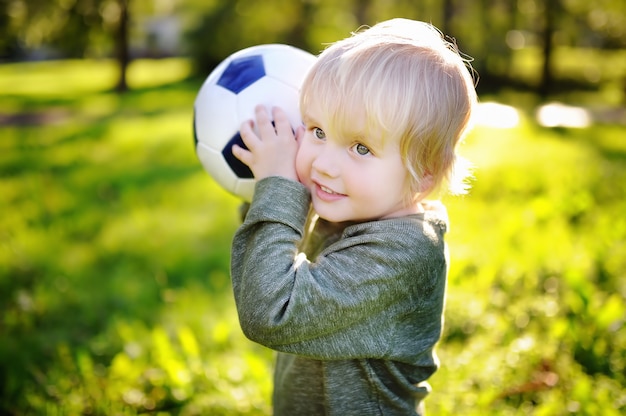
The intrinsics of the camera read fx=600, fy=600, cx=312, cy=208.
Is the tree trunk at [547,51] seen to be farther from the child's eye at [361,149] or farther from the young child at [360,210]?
the child's eye at [361,149]

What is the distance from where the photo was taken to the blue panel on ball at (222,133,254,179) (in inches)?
80.0

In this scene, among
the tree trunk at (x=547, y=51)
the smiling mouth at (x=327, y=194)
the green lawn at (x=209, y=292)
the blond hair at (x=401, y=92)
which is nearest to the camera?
the blond hair at (x=401, y=92)

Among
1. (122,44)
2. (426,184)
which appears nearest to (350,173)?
(426,184)

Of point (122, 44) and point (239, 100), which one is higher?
point (239, 100)

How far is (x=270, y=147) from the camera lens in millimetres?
1818

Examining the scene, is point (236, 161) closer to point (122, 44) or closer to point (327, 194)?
point (327, 194)

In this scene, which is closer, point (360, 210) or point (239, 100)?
point (360, 210)

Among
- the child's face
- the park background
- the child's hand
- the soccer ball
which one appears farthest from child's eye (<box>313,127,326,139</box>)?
the park background

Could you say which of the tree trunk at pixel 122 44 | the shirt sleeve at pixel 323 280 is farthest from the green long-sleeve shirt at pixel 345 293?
the tree trunk at pixel 122 44

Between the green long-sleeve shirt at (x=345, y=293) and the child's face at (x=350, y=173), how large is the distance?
5cm

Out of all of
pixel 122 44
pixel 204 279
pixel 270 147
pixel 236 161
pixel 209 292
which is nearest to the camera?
pixel 270 147

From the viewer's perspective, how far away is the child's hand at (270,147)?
1.77 m

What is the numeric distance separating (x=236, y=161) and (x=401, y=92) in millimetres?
708

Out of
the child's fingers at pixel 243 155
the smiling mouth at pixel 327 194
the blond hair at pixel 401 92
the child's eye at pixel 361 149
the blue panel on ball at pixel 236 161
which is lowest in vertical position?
the blue panel on ball at pixel 236 161
